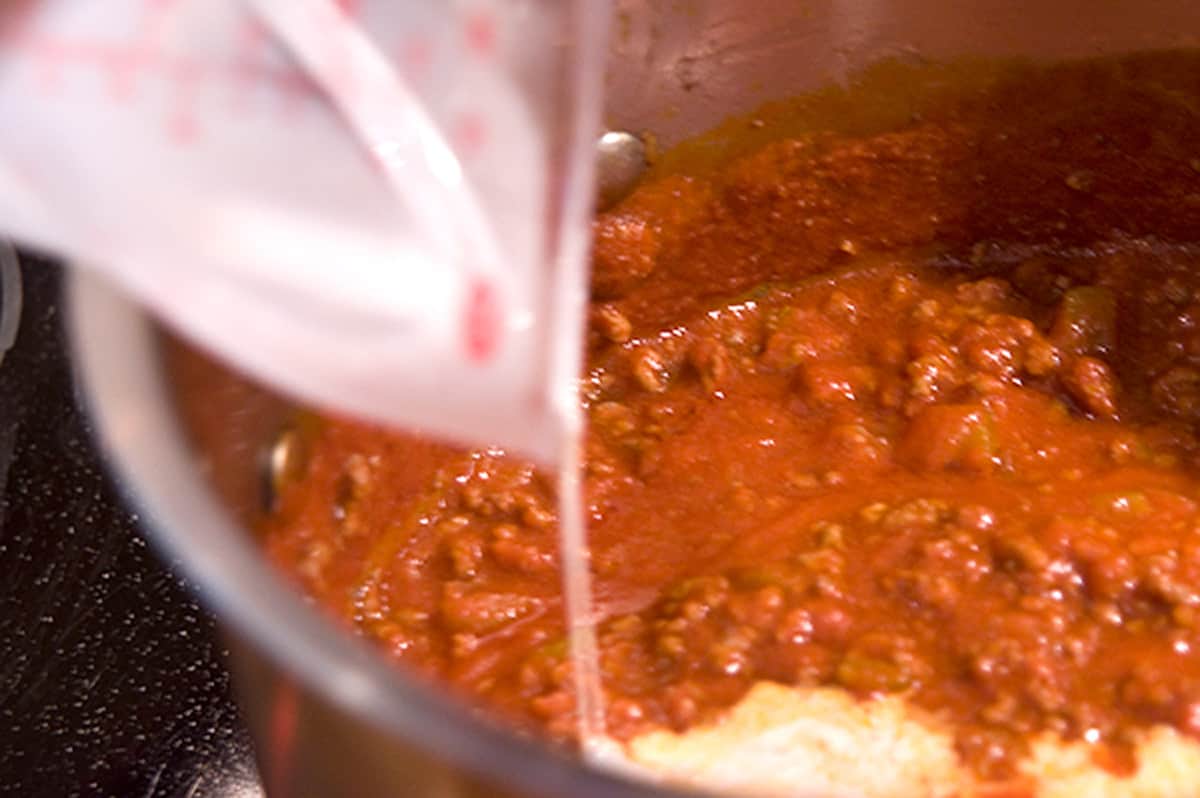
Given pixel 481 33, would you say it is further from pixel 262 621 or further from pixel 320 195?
pixel 262 621

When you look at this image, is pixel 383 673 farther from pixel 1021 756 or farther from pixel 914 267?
pixel 914 267

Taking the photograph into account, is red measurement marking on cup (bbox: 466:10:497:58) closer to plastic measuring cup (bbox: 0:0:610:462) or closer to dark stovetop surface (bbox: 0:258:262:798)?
plastic measuring cup (bbox: 0:0:610:462)

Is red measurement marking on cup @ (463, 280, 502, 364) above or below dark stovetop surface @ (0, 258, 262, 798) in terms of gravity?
above

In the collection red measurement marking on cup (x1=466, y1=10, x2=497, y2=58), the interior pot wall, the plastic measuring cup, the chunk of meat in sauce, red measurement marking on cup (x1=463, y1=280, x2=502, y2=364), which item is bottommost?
the chunk of meat in sauce

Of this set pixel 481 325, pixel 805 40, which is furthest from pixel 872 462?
pixel 481 325

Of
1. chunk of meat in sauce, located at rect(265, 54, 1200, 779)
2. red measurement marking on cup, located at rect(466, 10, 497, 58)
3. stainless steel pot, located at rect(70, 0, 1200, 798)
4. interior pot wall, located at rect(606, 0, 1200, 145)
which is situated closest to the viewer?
stainless steel pot, located at rect(70, 0, 1200, 798)

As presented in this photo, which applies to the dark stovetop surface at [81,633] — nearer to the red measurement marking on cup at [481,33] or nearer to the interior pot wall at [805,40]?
the interior pot wall at [805,40]

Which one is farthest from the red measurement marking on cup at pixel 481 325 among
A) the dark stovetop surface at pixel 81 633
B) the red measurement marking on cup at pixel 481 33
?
the dark stovetop surface at pixel 81 633

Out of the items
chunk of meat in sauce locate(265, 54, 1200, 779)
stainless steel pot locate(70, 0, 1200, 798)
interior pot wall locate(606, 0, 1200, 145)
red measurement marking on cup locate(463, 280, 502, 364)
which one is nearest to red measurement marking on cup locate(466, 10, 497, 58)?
red measurement marking on cup locate(463, 280, 502, 364)

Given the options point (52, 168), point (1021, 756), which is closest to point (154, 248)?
point (52, 168)
